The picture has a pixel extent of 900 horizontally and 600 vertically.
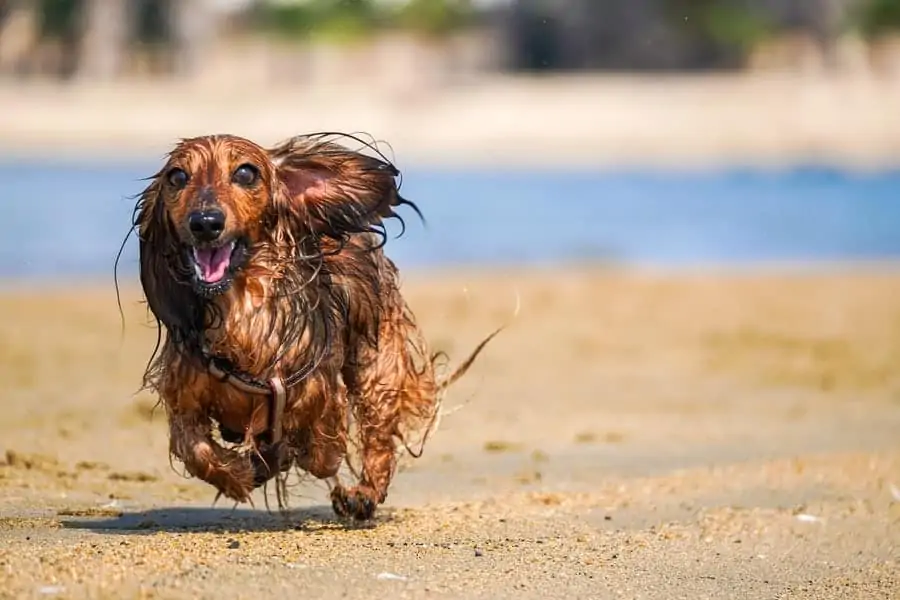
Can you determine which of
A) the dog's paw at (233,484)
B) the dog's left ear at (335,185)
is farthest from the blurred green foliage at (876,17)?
the dog's paw at (233,484)

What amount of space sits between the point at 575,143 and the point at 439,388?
31156mm

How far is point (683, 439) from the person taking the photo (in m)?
8.90

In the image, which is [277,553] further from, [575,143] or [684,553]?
[575,143]

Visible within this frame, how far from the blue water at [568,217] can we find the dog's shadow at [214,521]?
12.1m

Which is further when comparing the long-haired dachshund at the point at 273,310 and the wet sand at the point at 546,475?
the long-haired dachshund at the point at 273,310

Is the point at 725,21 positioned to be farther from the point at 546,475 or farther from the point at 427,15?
the point at 546,475

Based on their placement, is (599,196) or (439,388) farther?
(599,196)

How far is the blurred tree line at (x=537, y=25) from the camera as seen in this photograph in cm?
4719

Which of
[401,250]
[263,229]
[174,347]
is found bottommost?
[401,250]

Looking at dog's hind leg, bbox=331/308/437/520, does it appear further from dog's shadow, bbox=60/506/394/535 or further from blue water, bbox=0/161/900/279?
blue water, bbox=0/161/900/279

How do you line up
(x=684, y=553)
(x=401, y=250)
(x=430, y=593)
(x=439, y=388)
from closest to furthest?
(x=430, y=593), (x=684, y=553), (x=439, y=388), (x=401, y=250)

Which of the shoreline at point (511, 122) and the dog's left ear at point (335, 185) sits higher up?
the dog's left ear at point (335, 185)

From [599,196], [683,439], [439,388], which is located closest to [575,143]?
[599,196]

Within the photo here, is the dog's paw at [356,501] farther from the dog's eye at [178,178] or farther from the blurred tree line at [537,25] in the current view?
the blurred tree line at [537,25]
